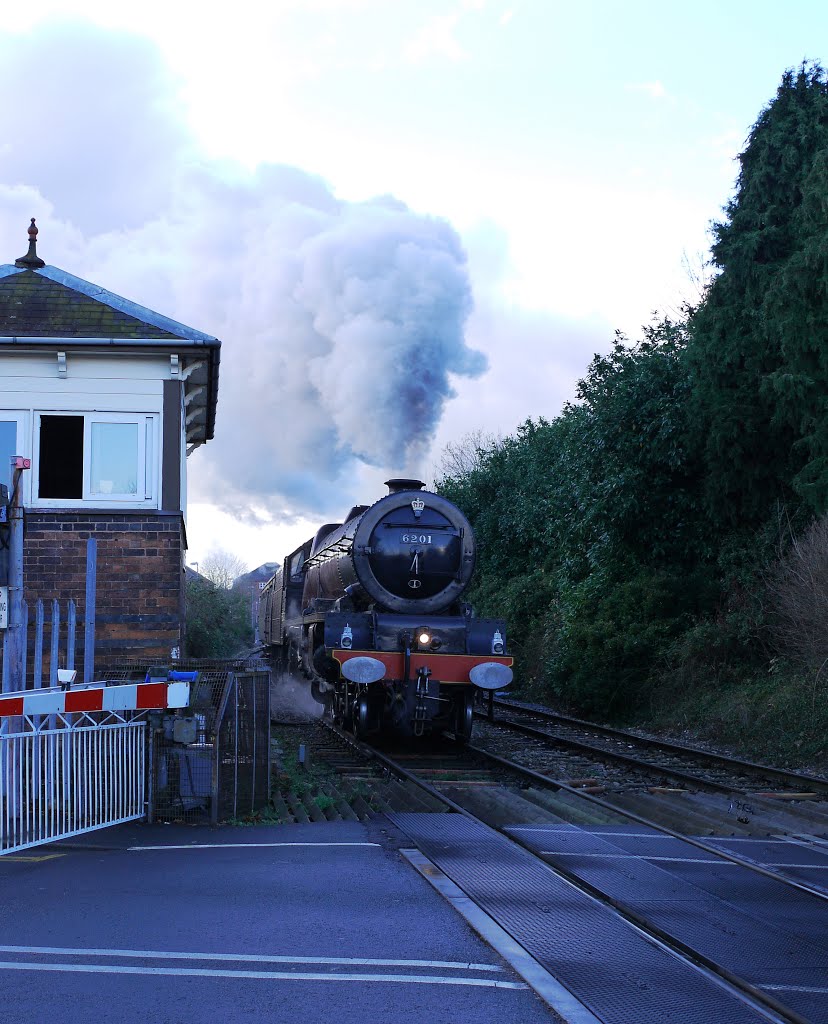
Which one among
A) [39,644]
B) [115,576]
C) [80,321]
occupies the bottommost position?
[39,644]

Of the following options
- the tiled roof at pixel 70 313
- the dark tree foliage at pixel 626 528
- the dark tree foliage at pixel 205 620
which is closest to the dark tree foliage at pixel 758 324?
the dark tree foliage at pixel 626 528

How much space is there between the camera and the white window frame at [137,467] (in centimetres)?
1073

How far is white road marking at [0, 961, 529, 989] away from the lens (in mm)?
4605

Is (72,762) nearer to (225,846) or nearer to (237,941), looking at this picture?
(225,846)

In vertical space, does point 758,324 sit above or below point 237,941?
above

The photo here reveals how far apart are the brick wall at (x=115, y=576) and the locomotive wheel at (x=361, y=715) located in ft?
12.2

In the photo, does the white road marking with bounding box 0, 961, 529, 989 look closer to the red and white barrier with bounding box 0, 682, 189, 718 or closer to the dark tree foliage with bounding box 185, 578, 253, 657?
the red and white barrier with bounding box 0, 682, 189, 718

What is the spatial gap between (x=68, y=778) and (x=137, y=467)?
4.05 meters

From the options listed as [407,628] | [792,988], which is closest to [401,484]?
[407,628]

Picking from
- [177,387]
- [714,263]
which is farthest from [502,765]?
[714,263]

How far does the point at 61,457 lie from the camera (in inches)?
428

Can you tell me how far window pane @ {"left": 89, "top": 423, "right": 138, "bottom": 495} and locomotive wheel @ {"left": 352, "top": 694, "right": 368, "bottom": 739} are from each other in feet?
14.9

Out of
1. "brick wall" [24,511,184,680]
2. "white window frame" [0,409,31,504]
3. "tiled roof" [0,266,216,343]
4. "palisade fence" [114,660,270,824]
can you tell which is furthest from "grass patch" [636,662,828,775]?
"white window frame" [0,409,31,504]

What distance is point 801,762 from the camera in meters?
12.9
